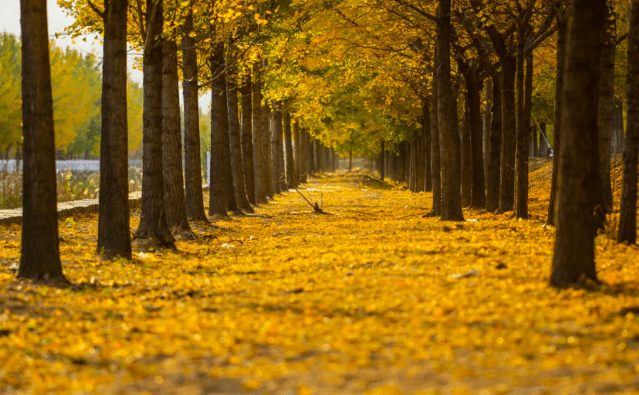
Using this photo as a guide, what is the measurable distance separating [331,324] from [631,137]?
6665mm

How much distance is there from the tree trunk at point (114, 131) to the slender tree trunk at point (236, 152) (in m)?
11.1

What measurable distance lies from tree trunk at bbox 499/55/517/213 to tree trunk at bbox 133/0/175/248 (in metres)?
9.44

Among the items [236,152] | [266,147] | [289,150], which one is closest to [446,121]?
[236,152]

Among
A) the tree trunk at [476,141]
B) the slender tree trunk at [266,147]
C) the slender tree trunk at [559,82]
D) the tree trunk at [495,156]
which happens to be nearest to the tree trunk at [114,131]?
the slender tree trunk at [559,82]

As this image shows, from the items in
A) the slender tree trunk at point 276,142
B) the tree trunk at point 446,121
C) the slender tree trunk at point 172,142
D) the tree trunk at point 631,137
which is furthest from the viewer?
the slender tree trunk at point 276,142

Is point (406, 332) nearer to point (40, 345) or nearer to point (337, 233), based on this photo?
point (40, 345)

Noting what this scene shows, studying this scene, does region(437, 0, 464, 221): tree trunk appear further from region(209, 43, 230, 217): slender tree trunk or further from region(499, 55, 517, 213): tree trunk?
region(209, 43, 230, 217): slender tree trunk

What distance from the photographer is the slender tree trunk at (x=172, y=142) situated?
16.2 meters

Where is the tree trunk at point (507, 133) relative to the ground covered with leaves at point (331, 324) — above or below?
above

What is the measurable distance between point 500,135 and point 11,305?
17.0 metres

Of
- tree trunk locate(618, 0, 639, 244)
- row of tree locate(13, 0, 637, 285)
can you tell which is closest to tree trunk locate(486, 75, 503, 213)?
row of tree locate(13, 0, 637, 285)

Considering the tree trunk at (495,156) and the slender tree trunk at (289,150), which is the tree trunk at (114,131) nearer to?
the tree trunk at (495,156)

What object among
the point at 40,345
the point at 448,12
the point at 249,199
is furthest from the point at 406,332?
the point at 249,199

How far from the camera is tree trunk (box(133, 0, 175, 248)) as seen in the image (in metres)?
14.3
